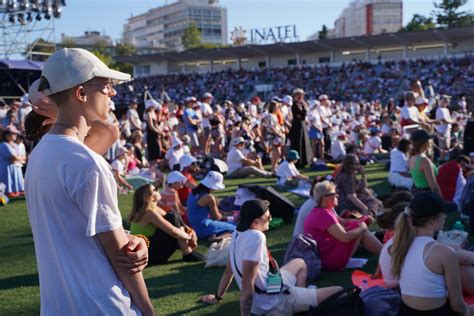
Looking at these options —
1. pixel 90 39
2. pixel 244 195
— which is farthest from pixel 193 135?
pixel 90 39

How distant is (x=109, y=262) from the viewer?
5.84ft

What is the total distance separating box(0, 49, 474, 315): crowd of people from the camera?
1758 mm

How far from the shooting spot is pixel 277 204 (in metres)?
7.98

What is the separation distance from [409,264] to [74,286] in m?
2.49

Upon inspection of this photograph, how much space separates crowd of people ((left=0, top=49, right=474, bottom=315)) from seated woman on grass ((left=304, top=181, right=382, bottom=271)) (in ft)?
0.04

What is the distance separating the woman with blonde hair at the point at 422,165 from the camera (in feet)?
24.7

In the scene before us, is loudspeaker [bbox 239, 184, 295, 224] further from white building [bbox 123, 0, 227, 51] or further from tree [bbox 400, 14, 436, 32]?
white building [bbox 123, 0, 227, 51]

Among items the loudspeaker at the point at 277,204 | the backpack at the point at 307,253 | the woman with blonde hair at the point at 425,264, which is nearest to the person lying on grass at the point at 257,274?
the woman with blonde hair at the point at 425,264

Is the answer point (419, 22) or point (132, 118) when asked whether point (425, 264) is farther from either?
point (419, 22)

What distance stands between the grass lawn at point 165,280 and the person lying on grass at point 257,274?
57 centimetres

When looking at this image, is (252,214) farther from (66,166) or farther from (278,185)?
(278,185)

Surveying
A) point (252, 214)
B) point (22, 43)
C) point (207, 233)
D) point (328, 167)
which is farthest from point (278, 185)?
point (22, 43)

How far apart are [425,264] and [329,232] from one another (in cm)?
227

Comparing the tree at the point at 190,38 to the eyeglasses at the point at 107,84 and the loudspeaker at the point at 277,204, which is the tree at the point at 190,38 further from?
the eyeglasses at the point at 107,84
